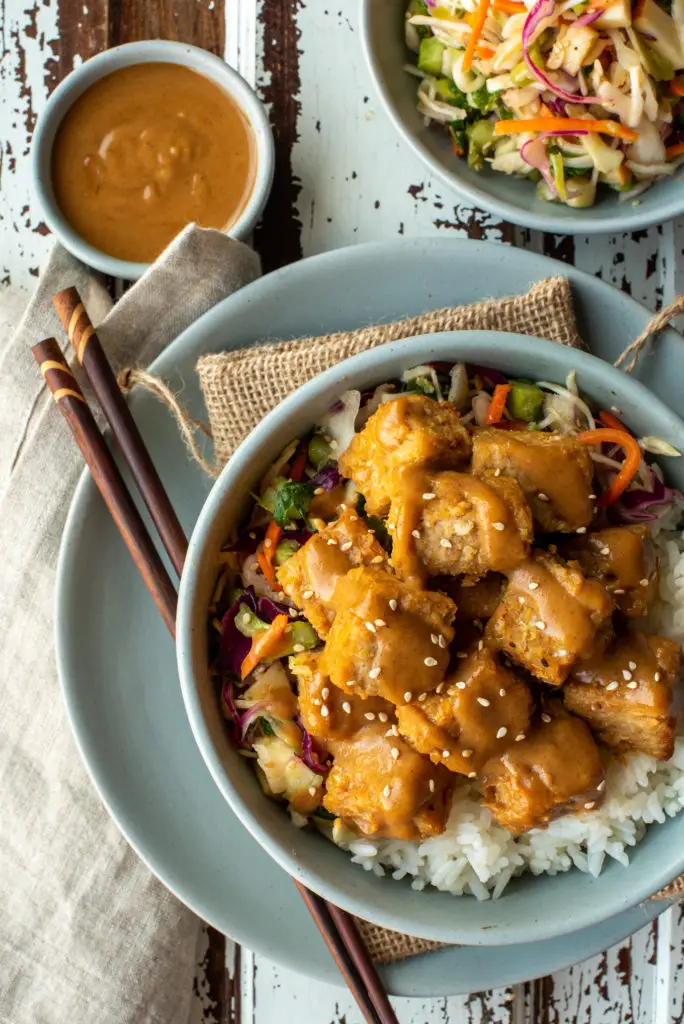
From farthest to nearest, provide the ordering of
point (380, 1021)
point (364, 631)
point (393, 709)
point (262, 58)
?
point (262, 58) < point (380, 1021) < point (393, 709) < point (364, 631)

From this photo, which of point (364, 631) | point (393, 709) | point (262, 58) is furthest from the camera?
point (262, 58)

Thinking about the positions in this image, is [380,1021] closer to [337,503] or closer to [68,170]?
[337,503]

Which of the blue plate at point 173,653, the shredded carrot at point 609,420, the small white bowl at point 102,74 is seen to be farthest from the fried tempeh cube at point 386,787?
the small white bowl at point 102,74

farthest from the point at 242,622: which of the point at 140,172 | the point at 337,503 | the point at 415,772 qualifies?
the point at 140,172

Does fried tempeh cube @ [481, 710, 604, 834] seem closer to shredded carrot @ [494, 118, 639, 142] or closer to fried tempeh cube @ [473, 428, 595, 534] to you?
fried tempeh cube @ [473, 428, 595, 534]

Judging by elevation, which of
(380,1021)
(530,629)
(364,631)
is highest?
(364,631)

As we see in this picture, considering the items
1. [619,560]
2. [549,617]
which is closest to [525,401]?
[619,560]
